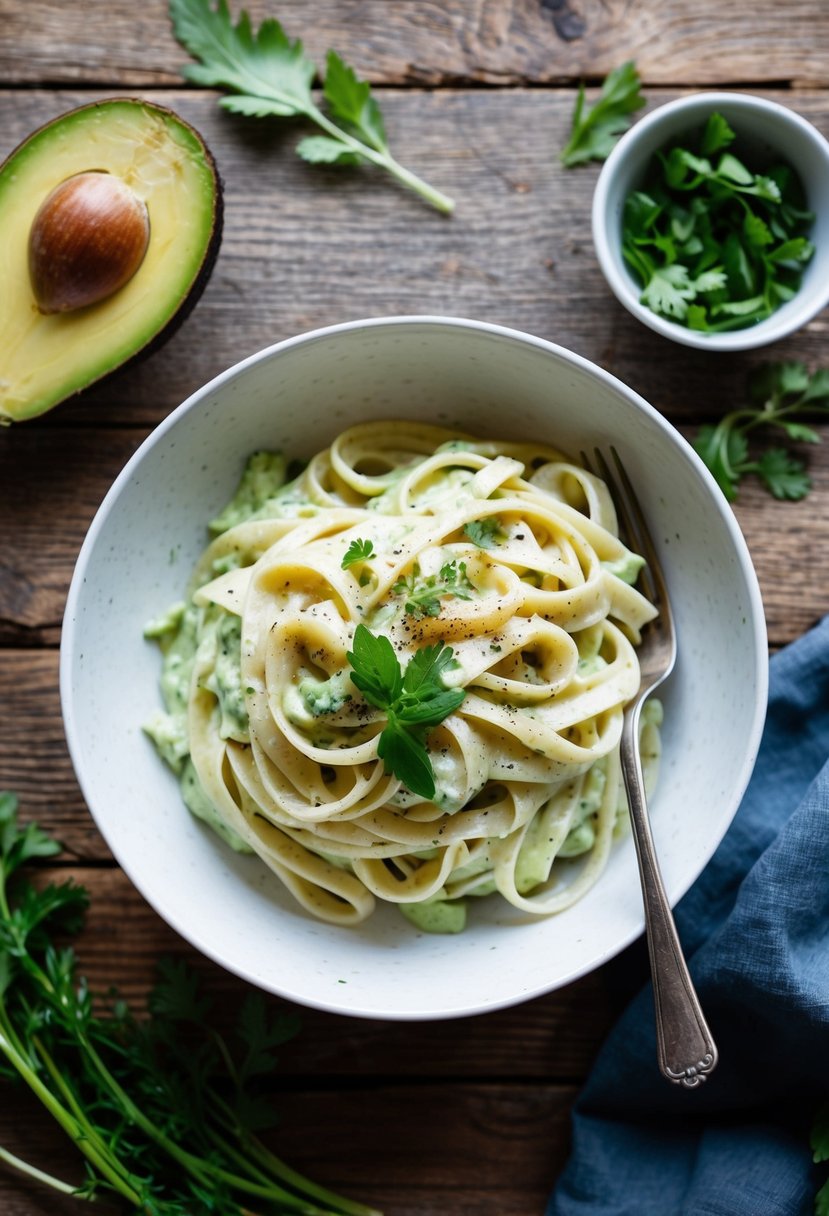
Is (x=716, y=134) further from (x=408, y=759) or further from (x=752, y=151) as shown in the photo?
(x=408, y=759)

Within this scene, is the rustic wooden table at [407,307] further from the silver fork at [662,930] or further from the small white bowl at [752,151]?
the silver fork at [662,930]

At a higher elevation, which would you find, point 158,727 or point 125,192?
point 125,192

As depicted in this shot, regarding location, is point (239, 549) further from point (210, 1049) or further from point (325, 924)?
point (210, 1049)

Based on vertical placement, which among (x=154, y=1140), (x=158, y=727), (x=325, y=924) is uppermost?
(x=158, y=727)

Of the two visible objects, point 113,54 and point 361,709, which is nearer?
point 361,709

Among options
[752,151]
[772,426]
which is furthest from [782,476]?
[752,151]

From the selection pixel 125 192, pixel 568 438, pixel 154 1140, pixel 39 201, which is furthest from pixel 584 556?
pixel 154 1140

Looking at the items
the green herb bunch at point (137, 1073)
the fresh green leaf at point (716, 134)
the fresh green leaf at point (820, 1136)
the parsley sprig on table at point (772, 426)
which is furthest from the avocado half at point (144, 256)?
the fresh green leaf at point (820, 1136)
